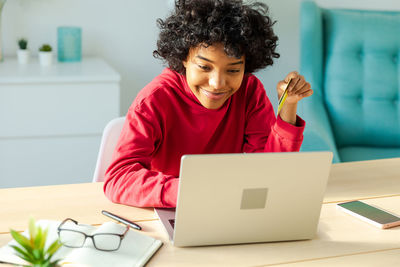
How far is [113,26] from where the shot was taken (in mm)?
2715

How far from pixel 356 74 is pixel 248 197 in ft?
5.24

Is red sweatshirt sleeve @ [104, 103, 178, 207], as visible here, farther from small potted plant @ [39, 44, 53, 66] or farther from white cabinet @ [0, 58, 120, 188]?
small potted plant @ [39, 44, 53, 66]

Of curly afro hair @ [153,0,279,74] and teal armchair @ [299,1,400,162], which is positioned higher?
curly afro hair @ [153,0,279,74]

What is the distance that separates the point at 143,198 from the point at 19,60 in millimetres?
1581

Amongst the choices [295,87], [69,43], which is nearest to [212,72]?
[295,87]

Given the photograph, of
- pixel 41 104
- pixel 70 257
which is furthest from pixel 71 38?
pixel 70 257

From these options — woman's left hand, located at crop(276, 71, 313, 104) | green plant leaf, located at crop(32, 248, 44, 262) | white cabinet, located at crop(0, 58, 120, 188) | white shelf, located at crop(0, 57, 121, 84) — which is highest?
woman's left hand, located at crop(276, 71, 313, 104)

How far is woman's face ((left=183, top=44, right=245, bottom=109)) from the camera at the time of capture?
49.9 inches

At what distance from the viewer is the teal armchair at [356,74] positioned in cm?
236

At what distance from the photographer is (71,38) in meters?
2.51

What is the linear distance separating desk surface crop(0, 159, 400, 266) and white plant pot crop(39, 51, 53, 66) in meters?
1.30

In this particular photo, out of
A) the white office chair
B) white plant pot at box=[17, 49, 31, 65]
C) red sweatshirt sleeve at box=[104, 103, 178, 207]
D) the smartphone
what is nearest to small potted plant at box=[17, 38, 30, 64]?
white plant pot at box=[17, 49, 31, 65]

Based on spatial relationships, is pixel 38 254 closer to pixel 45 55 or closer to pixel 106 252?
pixel 106 252

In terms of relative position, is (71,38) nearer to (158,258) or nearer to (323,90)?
(323,90)
